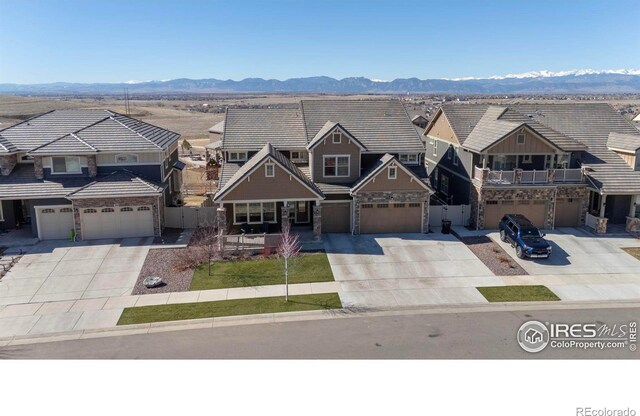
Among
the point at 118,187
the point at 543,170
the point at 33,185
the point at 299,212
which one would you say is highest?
the point at 543,170

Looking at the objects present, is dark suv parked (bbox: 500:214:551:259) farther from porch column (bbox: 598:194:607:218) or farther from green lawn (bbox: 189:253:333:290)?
green lawn (bbox: 189:253:333:290)

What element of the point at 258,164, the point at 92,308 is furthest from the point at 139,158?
the point at 92,308

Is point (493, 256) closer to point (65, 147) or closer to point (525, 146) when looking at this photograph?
point (525, 146)

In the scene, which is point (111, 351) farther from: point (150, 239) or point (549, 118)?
point (549, 118)

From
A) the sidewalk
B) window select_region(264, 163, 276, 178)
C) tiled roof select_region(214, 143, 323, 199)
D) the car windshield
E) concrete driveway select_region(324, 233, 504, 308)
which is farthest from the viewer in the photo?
window select_region(264, 163, 276, 178)

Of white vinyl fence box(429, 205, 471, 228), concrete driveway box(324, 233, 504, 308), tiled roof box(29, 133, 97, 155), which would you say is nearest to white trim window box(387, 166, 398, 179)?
concrete driveway box(324, 233, 504, 308)
